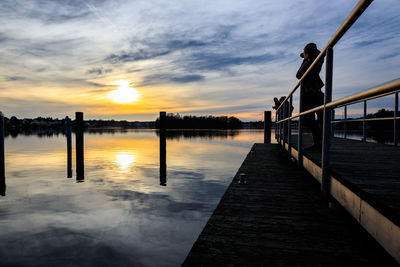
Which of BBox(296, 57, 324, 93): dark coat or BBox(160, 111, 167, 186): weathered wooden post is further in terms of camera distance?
Result: BBox(160, 111, 167, 186): weathered wooden post

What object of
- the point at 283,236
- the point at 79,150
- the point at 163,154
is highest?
the point at 283,236

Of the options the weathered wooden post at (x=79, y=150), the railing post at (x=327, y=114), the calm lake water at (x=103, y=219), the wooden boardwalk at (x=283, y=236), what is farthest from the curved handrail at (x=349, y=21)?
the weathered wooden post at (x=79, y=150)

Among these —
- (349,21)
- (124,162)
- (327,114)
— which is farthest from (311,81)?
(124,162)

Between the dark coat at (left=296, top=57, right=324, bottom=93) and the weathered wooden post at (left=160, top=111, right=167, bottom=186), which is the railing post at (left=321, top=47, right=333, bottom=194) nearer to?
the dark coat at (left=296, top=57, right=324, bottom=93)

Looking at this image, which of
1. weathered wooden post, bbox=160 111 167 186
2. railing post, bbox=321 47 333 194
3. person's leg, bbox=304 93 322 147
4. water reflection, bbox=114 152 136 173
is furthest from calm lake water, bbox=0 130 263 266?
person's leg, bbox=304 93 322 147

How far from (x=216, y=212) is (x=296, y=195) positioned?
108 cm

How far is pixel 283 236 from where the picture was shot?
5.94ft

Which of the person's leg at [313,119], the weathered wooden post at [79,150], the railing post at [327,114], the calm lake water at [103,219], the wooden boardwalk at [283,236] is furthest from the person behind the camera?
the weathered wooden post at [79,150]

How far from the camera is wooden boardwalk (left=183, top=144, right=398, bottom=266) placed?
4.90 ft

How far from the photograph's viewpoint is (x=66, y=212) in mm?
4992

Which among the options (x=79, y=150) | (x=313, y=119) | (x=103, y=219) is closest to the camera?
(x=313, y=119)

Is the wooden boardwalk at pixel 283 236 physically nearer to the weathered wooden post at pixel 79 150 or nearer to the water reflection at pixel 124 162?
the weathered wooden post at pixel 79 150

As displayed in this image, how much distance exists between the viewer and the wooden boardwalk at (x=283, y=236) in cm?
149

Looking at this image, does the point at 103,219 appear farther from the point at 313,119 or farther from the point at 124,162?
the point at 124,162
